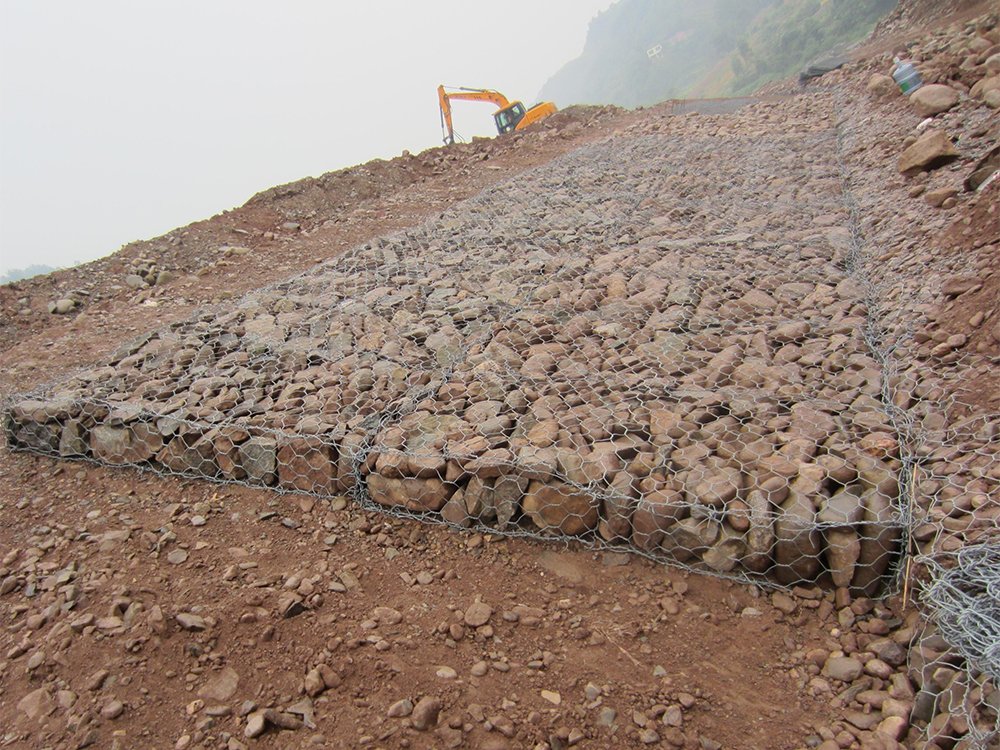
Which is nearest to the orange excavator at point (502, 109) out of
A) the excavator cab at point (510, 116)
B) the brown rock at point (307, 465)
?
the excavator cab at point (510, 116)

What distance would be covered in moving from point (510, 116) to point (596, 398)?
13486mm

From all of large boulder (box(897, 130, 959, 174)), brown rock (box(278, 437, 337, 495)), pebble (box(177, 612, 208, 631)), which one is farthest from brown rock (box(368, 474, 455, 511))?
large boulder (box(897, 130, 959, 174))

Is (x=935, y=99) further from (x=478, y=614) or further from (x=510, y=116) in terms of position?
(x=510, y=116)

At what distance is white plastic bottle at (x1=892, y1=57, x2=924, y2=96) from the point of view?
7270 millimetres

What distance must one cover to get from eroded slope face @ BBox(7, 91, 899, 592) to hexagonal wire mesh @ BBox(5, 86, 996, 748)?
12mm

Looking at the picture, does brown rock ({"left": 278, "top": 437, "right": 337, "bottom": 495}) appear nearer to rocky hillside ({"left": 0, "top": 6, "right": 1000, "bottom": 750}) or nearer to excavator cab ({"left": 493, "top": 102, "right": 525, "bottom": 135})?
rocky hillside ({"left": 0, "top": 6, "right": 1000, "bottom": 750})

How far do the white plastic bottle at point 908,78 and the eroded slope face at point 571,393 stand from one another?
3.34m

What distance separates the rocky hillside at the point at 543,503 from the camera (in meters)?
1.77

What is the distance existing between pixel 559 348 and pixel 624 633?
1.60 metres

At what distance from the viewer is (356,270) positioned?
4926 mm

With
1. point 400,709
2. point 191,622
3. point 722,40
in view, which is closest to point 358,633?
point 400,709

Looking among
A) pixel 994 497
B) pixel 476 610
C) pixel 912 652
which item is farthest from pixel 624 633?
pixel 994 497

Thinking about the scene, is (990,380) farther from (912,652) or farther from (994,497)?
(912,652)

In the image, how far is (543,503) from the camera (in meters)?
2.36
